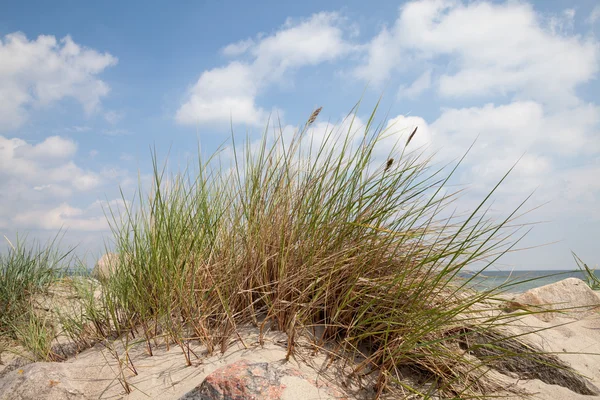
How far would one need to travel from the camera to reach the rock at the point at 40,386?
6.81ft

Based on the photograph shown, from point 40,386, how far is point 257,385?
1172 millimetres

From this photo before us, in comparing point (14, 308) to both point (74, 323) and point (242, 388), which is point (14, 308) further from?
point (242, 388)

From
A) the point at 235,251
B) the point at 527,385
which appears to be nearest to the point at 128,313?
the point at 235,251

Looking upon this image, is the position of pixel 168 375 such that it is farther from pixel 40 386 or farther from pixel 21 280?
pixel 21 280

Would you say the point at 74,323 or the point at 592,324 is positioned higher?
the point at 74,323

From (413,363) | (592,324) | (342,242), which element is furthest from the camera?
(592,324)

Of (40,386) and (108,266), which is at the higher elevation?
(108,266)

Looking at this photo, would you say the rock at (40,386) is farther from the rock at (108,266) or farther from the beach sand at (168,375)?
the rock at (108,266)

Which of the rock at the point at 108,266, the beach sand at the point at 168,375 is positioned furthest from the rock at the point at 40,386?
the rock at the point at 108,266

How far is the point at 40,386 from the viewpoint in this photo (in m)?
2.11

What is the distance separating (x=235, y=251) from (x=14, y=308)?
3162mm

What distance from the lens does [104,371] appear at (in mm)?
2234

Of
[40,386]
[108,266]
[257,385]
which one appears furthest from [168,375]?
[108,266]

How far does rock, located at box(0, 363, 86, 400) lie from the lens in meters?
2.08
